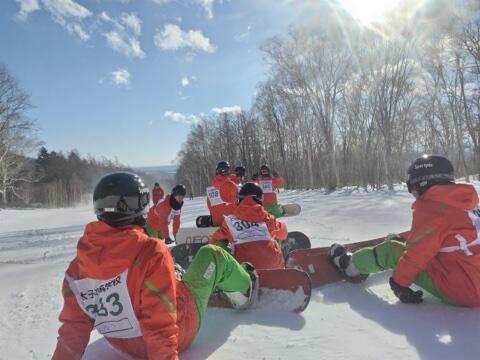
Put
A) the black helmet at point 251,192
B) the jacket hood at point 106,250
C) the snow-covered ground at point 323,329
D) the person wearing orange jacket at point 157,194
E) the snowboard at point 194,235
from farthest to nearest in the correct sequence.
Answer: the person wearing orange jacket at point 157,194, the snowboard at point 194,235, the black helmet at point 251,192, the snow-covered ground at point 323,329, the jacket hood at point 106,250

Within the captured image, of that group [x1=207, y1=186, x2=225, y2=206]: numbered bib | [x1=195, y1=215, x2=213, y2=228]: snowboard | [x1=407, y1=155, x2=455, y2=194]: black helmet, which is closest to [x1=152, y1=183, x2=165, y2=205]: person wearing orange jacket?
[x1=195, y1=215, x2=213, y2=228]: snowboard

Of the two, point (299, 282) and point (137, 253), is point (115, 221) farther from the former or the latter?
point (299, 282)

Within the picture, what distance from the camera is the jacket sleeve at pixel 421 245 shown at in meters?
2.81

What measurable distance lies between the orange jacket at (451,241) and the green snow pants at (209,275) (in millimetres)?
1297

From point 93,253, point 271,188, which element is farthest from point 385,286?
point 271,188

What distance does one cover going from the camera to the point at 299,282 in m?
3.16

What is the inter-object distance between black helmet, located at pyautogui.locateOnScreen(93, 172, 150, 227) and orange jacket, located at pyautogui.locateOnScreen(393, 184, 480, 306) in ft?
6.59

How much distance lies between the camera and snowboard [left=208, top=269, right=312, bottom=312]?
10.2 ft

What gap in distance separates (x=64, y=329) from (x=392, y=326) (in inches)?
81.5

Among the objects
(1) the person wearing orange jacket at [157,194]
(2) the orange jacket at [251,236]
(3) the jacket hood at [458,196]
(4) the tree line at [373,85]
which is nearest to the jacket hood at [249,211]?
(2) the orange jacket at [251,236]

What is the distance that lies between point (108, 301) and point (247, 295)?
4.11ft

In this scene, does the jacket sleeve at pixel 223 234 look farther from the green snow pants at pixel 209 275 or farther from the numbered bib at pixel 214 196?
the numbered bib at pixel 214 196

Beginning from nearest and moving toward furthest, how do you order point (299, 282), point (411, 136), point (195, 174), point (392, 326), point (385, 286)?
1. point (392, 326)
2. point (299, 282)
3. point (385, 286)
4. point (411, 136)
5. point (195, 174)

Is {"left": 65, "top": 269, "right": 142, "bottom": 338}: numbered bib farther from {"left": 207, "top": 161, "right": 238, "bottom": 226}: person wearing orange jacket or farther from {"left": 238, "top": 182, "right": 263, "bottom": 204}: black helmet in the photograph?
{"left": 207, "top": 161, "right": 238, "bottom": 226}: person wearing orange jacket
